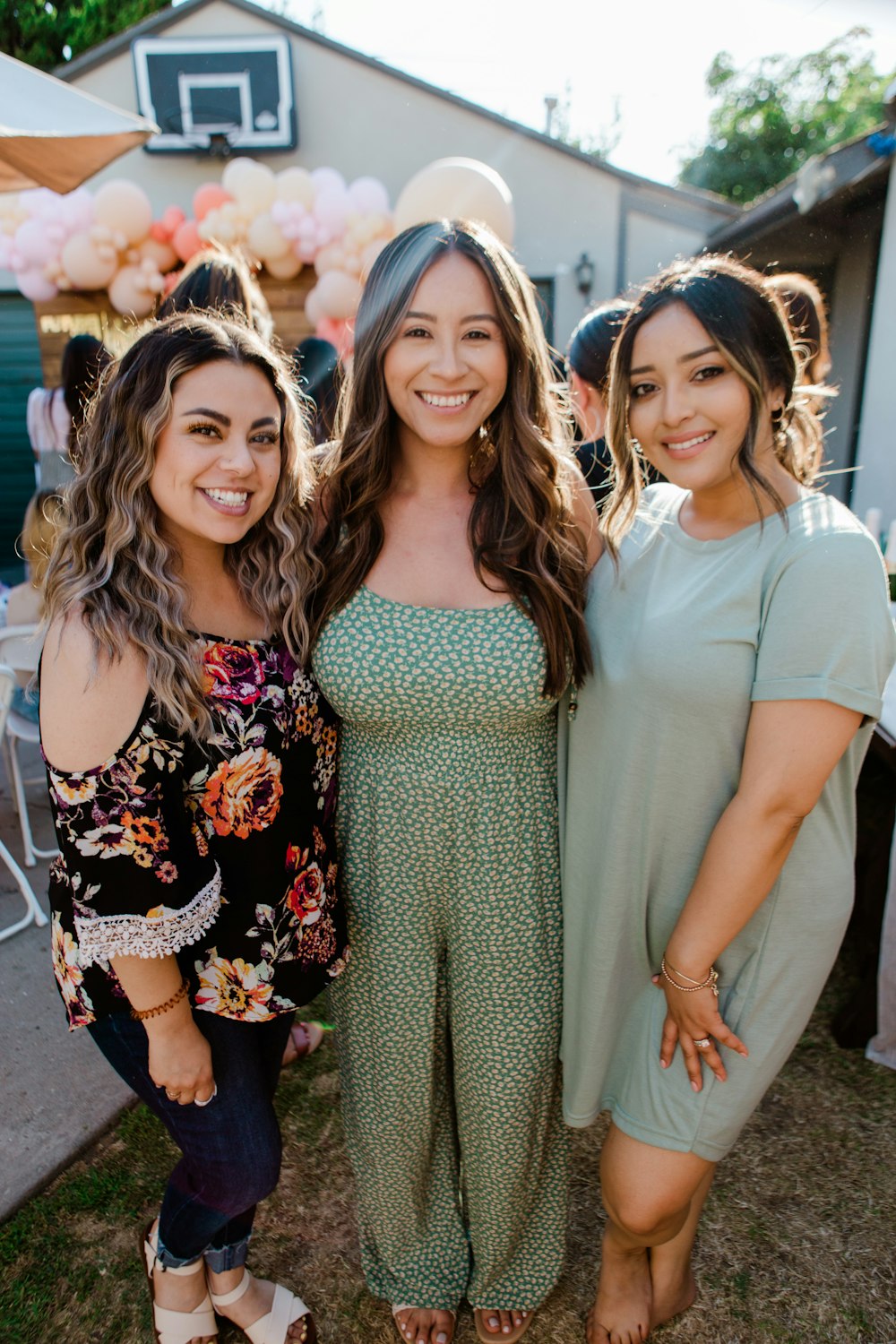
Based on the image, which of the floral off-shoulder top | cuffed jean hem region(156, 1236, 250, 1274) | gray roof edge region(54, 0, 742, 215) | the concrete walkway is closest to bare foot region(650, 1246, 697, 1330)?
cuffed jean hem region(156, 1236, 250, 1274)

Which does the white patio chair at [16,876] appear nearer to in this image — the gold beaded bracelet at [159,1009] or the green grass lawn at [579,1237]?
the green grass lawn at [579,1237]

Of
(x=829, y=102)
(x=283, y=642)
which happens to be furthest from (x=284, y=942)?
(x=829, y=102)

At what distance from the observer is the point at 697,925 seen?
142 cm

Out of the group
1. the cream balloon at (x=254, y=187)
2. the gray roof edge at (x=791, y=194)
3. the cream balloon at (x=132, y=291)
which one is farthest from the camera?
the cream balloon at (x=132, y=291)

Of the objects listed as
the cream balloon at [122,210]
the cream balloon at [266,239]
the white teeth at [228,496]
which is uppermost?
the cream balloon at [122,210]

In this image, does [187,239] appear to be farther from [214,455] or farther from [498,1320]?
[498,1320]

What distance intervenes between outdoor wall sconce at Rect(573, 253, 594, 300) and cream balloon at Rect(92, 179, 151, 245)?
12.6 feet

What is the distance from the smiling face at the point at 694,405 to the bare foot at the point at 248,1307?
5.92 ft

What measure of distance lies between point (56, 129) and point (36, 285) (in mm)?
4432

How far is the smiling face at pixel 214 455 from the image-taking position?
137 centimetres

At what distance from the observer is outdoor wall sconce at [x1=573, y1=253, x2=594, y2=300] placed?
7983mm

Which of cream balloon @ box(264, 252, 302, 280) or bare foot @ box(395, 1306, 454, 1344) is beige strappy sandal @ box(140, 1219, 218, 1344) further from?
cream balloon @ box(264, 252, 302, 280)

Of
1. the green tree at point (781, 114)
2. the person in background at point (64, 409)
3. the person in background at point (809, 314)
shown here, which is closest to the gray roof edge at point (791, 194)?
the person in background at point (809, 314)

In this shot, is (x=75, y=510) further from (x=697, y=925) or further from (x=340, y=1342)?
(x=340, y=1342)
